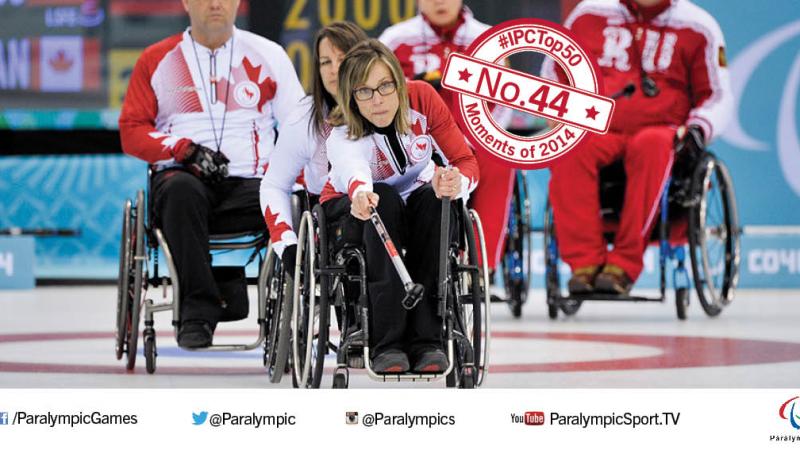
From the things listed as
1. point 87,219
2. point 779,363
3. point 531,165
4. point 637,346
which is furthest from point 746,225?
point 87,219

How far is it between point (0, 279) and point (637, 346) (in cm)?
414

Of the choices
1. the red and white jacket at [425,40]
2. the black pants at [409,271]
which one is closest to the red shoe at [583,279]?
the red and white jacket at [425,40]

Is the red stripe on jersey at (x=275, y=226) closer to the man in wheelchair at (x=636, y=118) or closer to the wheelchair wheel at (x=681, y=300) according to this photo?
the man in wheelchair at (x=636, y=118)

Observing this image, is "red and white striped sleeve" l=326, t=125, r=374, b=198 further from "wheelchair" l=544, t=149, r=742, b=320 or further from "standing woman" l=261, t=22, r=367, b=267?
"wheelchair" l=544, t=149, r=742, b=320

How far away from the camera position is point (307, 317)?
3168mm

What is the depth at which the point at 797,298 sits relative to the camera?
5469 millimetres

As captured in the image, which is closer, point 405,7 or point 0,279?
point 405,7

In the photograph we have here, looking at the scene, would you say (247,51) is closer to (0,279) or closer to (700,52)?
(700,52)

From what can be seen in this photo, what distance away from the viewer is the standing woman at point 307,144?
321cm

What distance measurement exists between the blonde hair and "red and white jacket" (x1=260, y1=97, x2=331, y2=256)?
0.16 m

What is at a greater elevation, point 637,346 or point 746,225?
point 746,225

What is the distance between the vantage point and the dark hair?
3.21 metres
